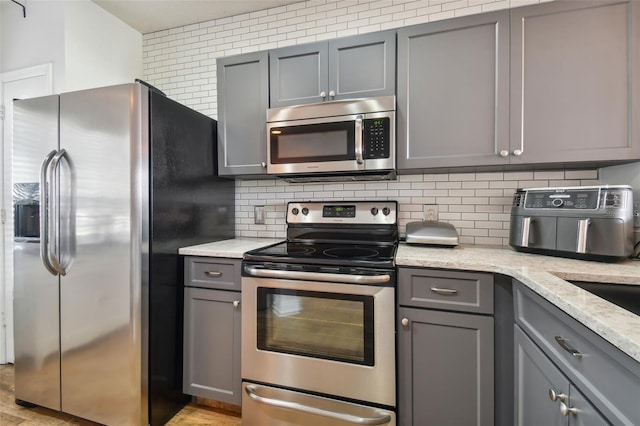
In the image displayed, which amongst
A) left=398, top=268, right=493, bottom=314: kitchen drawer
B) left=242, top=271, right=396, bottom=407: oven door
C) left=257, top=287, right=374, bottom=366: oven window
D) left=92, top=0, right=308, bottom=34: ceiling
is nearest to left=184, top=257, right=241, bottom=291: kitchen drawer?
left=242, top=271, right=396, bottom=407: oven door

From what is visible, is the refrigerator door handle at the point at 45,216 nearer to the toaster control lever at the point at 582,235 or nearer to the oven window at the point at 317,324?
the oven window at the point at 317,324

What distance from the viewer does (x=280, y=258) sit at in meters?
1.54

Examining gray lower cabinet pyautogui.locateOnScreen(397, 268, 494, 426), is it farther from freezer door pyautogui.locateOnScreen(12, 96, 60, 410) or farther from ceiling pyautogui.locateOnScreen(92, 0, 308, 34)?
ceiling pyautogui.locateOnScreen(92, 0, 308, 34)

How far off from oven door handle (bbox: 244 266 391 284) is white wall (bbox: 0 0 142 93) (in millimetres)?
1903

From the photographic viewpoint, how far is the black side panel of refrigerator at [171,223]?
158cm

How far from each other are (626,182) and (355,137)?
1.37 metres

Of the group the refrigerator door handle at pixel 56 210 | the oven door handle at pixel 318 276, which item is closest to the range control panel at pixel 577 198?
the oven door handle at pixel 318 276

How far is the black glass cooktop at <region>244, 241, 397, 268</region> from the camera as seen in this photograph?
4.65 feet

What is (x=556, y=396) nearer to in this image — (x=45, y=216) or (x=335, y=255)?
(x=335, y=255)

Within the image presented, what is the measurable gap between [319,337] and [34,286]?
5.47 feet

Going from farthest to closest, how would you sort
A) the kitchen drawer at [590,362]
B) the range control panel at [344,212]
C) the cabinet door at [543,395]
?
the range control panel at [344,212]
the cabinet door at [543,395]
the kitchen drawer at [590,362]

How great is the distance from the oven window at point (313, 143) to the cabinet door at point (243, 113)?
140 millimetres

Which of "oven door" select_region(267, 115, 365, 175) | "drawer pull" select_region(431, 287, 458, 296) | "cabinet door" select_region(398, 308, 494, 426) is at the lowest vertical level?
"cabinet door" select_region(398, 308, 494, 426)

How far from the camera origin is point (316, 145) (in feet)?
5.92
